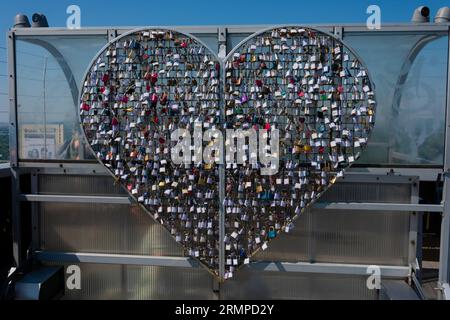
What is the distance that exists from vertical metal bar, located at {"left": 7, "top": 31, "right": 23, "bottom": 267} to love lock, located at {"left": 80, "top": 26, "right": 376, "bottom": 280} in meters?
0.62

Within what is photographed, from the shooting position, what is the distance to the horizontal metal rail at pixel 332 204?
106 inches

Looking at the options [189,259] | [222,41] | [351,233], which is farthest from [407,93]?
[189,259]

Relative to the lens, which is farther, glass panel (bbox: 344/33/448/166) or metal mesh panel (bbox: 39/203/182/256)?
metal mesh panel (bbox: 39/203/182/256)

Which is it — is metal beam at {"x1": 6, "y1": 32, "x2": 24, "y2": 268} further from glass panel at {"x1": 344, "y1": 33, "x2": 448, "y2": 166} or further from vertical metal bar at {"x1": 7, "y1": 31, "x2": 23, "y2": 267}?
glass panel at {"x1": 344, "y1": 33, "x2": 448, "y2": 166}

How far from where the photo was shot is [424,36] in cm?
262

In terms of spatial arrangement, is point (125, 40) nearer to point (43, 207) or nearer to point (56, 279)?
point (43, 207)

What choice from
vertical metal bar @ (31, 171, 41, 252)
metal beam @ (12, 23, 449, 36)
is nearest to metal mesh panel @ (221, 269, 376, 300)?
vertical metal bar @ (31, 171, 41, 252)

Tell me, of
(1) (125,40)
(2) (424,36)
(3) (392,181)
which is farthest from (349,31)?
(1) (125,40)

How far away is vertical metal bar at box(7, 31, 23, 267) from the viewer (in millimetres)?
2883

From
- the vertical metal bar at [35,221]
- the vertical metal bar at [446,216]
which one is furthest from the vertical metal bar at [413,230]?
the vertical metal bar at [35,221]

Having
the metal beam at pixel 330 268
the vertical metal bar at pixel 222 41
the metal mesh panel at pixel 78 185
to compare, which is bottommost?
the metal beam at pixel 330 268
